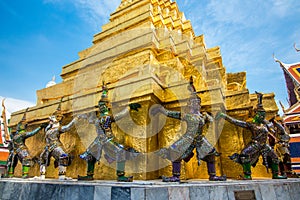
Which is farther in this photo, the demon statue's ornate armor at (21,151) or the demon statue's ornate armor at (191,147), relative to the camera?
the demon statue's ornate armor at (21,151)

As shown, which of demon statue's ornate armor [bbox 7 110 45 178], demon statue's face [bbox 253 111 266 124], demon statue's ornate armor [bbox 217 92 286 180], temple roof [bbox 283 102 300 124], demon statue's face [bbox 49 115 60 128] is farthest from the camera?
temple roof [bbox 283 102 300 124]

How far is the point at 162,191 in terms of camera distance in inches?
102

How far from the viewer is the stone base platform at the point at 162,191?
102 inches

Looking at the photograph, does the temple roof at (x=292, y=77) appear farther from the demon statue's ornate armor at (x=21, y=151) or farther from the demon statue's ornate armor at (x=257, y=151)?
the demon statue's ornate armor at (x=21, y=151)

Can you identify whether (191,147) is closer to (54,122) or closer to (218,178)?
(218,178)

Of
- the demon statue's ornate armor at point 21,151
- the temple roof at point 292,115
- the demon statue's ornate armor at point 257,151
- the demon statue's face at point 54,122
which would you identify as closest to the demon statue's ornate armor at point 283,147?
the demon statue's ornate armor at point 257,151

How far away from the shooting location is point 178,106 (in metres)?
5.09

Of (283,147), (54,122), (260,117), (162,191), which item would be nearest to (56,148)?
(54,122)

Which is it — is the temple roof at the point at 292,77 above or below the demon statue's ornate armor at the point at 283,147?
above

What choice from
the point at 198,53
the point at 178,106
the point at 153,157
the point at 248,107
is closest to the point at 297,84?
the point at 198,53

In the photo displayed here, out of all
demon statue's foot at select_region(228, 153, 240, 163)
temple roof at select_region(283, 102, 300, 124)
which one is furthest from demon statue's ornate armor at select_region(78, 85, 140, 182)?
temple roof at select_region(283, 102, 300, 124)

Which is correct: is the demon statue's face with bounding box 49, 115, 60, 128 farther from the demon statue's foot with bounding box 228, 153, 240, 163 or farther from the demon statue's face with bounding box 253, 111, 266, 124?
the demon statue's face with bounding box 253, 111, 266, 124

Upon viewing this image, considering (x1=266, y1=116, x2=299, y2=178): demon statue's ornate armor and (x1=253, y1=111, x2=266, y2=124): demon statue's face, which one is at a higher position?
(x1=253, y1=111, x2=266, y2=124): demon statue's face

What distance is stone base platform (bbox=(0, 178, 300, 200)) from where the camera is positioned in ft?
8.50
